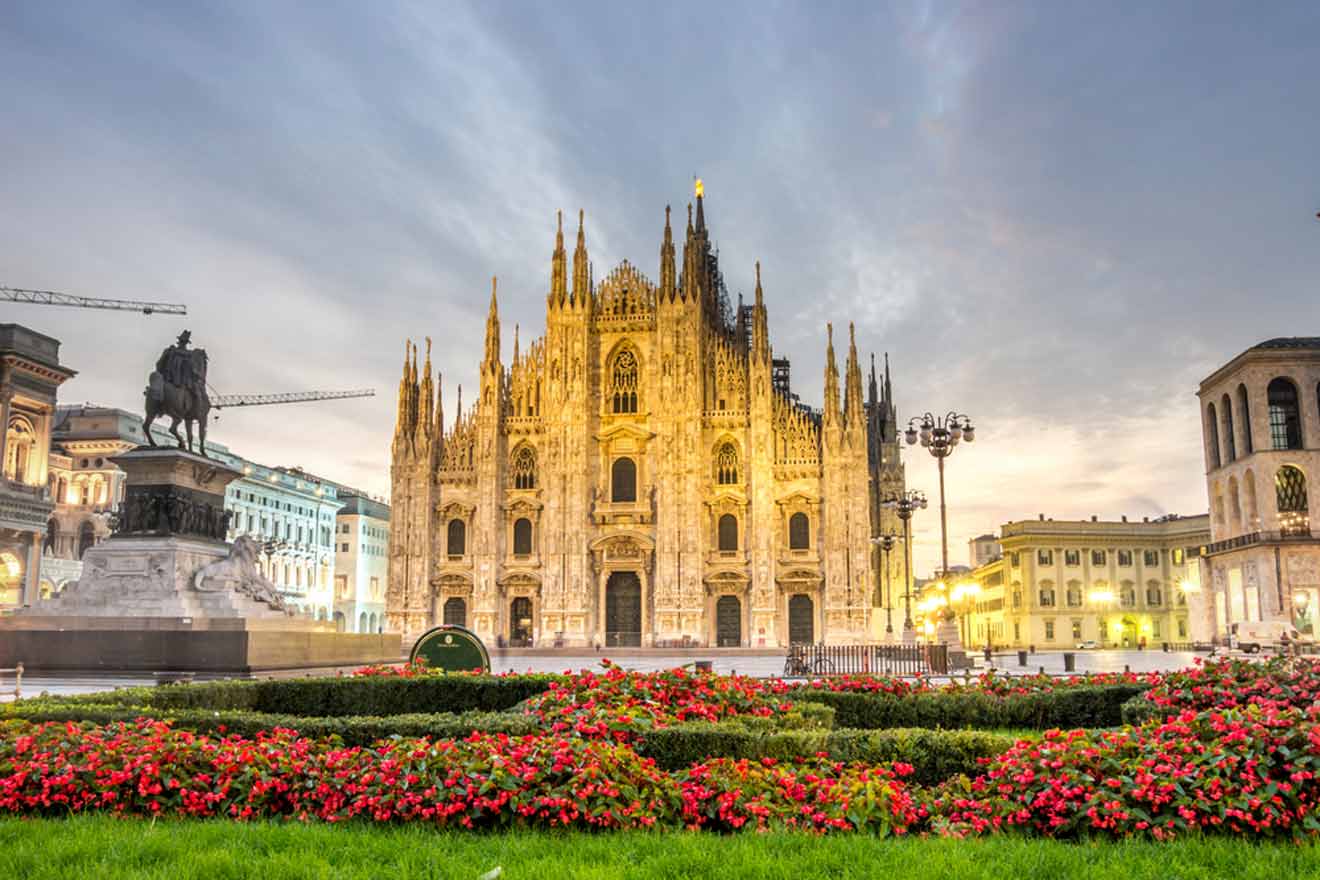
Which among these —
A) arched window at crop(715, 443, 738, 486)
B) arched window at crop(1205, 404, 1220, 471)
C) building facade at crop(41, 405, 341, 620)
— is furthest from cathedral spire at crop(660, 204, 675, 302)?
arched window at crop(1205, 404, 1220, 471)

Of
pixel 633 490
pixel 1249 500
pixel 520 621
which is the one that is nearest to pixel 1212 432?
pixel 1249 500

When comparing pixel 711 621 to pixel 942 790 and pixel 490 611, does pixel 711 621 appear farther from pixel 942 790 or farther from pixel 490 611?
pixel 942 790

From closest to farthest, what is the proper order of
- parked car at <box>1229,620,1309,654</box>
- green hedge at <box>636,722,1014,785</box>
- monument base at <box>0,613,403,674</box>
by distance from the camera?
green hedge at <box>636,722,1014,785</box> < monument base at <box>0,613,403,674</box> < parked car at <box>1229,620,1309,654</box>

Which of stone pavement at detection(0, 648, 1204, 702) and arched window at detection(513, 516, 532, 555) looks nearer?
stone pavement at detection(0, 648, 1204, 702)

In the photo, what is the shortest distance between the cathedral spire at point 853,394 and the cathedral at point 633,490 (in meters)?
0.10

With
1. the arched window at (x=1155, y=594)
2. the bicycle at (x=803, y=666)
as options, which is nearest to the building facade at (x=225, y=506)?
the bicycle at (x=803, y=666)

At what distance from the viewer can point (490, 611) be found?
55.9 metres

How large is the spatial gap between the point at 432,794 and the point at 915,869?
2912mm

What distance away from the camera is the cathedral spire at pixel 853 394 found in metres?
54.8

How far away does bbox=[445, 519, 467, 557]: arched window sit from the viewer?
58094 mm

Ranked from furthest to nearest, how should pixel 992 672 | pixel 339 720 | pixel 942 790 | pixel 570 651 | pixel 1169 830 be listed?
1. pixel 570 651
2. pixel 992 672
3. pixel 339 720
4. pixel 942 790
5. pixel 1169 830

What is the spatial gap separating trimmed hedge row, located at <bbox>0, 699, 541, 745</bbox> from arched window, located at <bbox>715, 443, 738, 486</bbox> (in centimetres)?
4718

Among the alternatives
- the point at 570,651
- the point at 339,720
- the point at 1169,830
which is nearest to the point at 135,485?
the point at 339,720

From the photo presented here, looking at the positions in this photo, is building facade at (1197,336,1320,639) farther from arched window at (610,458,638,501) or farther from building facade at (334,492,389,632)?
building facade at (334,492,389,632)
